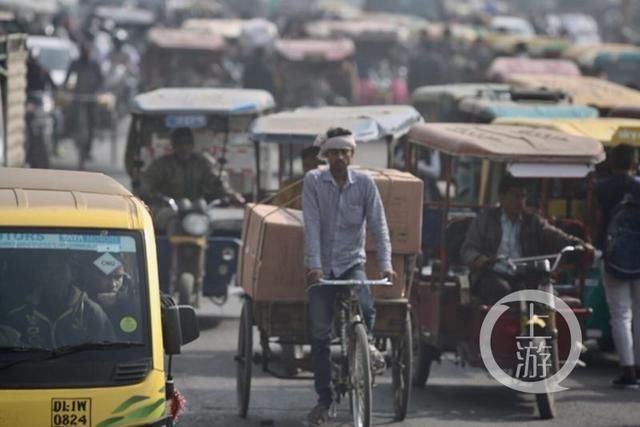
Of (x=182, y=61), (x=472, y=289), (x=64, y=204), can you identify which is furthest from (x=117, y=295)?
(x=182, y=61)

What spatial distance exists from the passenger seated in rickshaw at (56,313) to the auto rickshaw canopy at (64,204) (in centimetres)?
16

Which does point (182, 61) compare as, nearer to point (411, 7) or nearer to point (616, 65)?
point (616, 65)

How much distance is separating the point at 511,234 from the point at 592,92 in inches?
338

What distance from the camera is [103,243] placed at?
7660 millimetres

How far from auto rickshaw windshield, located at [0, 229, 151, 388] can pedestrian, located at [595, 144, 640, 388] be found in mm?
5049

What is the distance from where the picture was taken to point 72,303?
755 cm

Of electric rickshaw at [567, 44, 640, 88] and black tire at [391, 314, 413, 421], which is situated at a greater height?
black tire at [391, 314, 413, 421]

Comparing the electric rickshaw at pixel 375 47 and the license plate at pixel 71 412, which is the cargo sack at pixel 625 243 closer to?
the license plate at pixel 71 412

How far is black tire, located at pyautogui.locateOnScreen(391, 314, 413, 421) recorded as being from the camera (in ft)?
34.3

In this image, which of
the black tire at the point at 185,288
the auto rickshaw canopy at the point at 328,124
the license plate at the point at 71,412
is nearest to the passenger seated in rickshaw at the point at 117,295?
the license plate at the point at 71,412

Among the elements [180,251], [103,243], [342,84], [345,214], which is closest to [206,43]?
[342,84]

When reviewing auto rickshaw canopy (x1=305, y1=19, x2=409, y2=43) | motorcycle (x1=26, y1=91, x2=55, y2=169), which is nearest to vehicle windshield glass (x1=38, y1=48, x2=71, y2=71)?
motorcycle (x1=26, y1=91, x2=55, y2=169)

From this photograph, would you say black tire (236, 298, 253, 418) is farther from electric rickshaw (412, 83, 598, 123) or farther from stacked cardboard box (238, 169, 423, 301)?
electric rickshaw (412, 83, 598, 123)

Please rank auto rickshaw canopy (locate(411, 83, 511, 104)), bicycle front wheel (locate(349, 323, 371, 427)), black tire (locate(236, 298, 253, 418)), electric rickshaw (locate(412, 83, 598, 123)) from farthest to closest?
auto rickshaw canopy (locate(411, 83, 511, 104))
electric rickshaw (locate(412, 83, 598, 123))
black tire (locate(236, 298, 253, 418))
bicycle front wheel (locate(349, 323, 371, 427))
